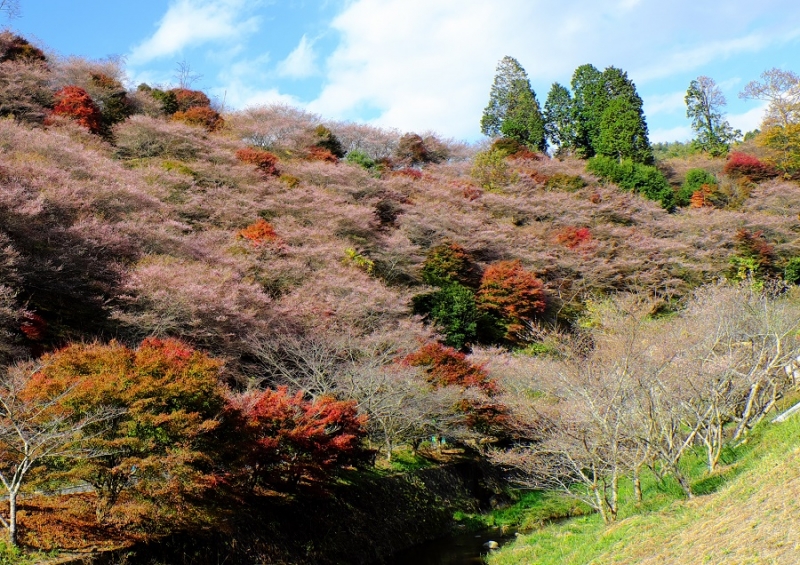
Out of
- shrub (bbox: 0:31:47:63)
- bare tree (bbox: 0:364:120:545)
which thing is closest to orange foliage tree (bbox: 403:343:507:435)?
bare tree (bbox: 0:364:120:545)

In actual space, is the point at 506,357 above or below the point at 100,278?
below

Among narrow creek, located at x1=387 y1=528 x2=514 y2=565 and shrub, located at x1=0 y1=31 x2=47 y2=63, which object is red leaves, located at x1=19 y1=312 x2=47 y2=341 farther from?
shrub, located at x1=0 y1=31 x2=47 y2=63

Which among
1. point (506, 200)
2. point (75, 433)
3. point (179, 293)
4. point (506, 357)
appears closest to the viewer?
point (75, 433)

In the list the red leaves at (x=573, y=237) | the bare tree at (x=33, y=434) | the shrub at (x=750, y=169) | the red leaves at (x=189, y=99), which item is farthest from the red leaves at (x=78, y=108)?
the shrub at (x=750, y=169)

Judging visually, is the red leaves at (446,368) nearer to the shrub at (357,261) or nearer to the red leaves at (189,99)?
the shrub at (357,261)

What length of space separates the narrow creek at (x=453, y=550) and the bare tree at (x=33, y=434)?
751 centimetres

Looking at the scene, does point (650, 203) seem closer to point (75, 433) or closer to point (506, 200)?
point (506, 200)

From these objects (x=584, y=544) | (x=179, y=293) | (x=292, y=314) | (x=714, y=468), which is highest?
(x=179, y=293)

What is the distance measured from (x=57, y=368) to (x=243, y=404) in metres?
3.51

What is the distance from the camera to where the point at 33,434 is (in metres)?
8.38

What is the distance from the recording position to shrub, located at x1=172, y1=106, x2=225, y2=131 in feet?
117

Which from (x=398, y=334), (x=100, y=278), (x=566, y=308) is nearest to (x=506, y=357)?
(x=398, y=334)

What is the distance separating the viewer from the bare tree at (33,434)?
26.3 feet

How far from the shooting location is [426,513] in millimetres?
16000
